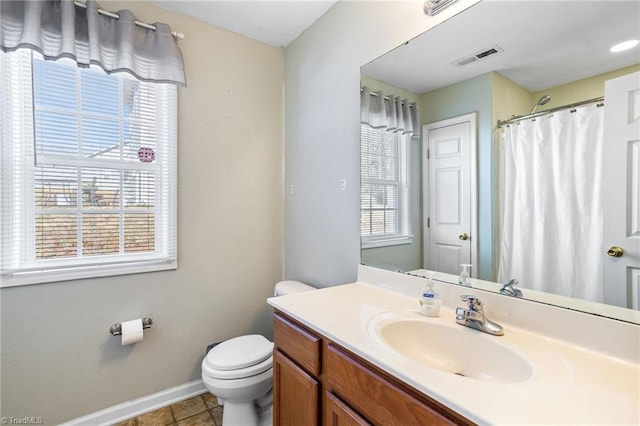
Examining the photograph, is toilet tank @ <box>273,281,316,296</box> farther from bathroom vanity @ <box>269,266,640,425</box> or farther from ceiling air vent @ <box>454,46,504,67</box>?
ceiling air vent @ <box>454,46,504,67</box>

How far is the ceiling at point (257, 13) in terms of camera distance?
5.86 ft

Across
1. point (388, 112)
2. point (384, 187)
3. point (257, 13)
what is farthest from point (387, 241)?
point (257, 13)

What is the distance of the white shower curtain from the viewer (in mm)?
854

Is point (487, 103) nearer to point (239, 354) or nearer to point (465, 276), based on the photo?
point (465, 276)

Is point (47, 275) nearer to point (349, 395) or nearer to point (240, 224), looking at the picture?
point (240, 224)

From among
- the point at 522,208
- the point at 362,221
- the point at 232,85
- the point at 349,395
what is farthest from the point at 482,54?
the point at 232,85

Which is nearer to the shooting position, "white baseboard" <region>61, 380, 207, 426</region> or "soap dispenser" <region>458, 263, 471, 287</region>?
"soap dispenser" <region>458, 263, 471, 287</region>

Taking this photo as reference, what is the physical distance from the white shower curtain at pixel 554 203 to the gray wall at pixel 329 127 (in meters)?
0.69

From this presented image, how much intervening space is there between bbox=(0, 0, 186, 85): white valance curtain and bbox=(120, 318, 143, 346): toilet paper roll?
146 cm

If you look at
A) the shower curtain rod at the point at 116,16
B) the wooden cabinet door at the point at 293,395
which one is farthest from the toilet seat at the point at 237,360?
the shower curtain rod at the point at 116,16

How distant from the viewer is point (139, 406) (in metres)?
1.76

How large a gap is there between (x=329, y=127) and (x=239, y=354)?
1454 millimetres

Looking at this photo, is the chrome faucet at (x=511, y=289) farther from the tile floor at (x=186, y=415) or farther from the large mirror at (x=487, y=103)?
the tile floor at (x=186, y=415)

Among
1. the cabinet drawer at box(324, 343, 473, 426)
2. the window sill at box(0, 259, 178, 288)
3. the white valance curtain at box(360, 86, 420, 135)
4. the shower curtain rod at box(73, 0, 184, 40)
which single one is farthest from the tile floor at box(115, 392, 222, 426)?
the shower curtain rod at box(73, 0, 184, 40)
